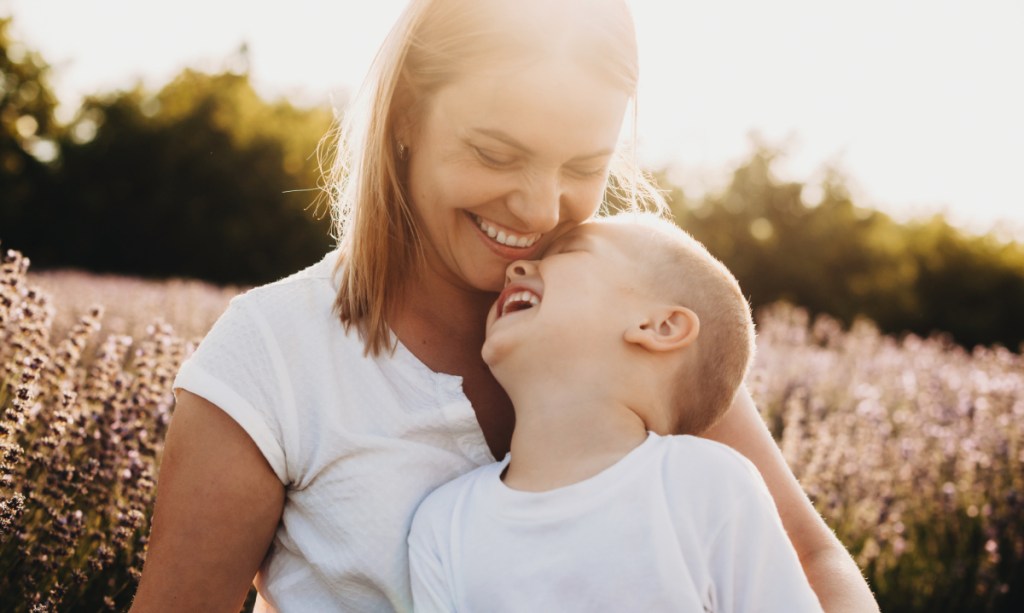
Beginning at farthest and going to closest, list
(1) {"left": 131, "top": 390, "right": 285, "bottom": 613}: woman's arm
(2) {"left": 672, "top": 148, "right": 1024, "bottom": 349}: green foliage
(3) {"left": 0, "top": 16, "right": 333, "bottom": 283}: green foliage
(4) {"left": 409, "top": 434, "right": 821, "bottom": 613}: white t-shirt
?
(3) {"left": 0, "top": 16, "right": 333, "bottom": 283}: green foliage
(2) {"left": 672, "top": 148, "right": 1024, "bottom": 349}: green foliage
(1) {"left": 131, "top": 390, "right": 285, "bottom": 613}: woman's arm
(4) {"left": 409, "top": 434, "right": 821, "bottom": 613}: white t-shirt

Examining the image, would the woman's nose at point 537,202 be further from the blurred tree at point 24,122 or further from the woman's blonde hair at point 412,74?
the blurred tree at point 24,122

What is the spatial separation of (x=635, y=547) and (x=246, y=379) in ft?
2.43

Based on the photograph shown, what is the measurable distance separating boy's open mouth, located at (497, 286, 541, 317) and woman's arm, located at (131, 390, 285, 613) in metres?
0.55

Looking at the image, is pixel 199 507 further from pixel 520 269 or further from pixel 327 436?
pixel 520 269

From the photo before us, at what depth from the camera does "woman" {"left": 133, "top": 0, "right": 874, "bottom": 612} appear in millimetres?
1594

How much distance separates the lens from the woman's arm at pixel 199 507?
156cm

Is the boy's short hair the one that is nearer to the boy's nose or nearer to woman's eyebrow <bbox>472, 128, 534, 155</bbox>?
the boy's nose

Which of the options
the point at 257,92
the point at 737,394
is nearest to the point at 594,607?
the point at 737,394

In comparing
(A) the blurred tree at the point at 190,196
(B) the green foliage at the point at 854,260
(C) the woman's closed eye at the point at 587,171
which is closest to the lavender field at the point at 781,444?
(C) the woman's closed eye at the point at 587,171

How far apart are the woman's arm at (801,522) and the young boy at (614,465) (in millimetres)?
152

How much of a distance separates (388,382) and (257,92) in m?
23.4

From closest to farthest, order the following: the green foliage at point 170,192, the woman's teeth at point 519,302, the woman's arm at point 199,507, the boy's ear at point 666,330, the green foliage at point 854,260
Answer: the woman's arm at point 199,507 < the boy's ear at point 666,330 < the woman's teeth at point 519,302 < the green foliage at point 854,260 < the green foliage at point 170,192

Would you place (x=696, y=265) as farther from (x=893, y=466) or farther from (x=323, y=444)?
(x=893, y=466)

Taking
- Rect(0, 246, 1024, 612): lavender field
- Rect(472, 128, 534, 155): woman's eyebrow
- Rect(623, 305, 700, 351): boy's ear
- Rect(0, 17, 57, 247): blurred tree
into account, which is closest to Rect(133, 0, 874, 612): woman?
Rect(472, 128, 534, 155): woman's eyebrow
